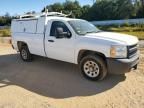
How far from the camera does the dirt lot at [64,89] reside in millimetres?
5523

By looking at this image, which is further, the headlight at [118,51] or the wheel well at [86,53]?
the wheel well at [86,53]

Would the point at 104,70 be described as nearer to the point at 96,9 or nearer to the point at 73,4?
the point at 96,9

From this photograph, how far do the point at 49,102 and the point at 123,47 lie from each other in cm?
250

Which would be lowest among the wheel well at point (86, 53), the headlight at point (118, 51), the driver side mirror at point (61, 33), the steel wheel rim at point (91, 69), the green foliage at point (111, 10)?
the steel wheel rim at point (91, 69)

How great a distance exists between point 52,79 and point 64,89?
949 mm

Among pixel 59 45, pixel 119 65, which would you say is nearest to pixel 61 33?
pixel 59 45

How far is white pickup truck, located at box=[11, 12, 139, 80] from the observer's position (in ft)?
20.9

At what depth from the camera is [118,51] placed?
248 inches

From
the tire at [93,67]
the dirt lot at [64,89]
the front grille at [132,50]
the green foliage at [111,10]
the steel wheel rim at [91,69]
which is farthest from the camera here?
the green foliage at [111,10]

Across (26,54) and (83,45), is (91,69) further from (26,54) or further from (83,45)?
(26,54)

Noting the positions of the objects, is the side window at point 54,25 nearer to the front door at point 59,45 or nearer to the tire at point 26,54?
the front door at point 59,45

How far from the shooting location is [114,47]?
20.7 feet

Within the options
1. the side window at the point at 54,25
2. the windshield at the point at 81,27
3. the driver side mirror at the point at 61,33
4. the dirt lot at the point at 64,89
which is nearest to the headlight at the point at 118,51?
the dirt lot at the point at 64,89

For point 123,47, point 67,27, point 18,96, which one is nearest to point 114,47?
point 123,47
